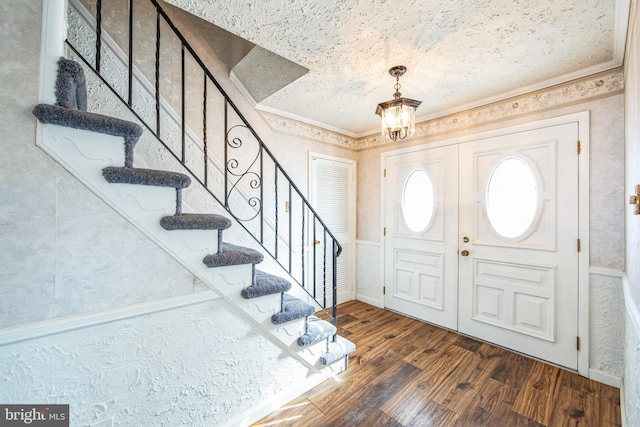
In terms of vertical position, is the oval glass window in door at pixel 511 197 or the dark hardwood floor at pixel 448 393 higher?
the oval glass window in door at pixel 511 197

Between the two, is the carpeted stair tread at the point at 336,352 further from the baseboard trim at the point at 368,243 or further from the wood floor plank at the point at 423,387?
the baseboard trim at the point at 368,243

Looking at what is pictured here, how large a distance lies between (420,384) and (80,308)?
2.27 meters

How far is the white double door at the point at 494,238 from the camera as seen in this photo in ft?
7.14

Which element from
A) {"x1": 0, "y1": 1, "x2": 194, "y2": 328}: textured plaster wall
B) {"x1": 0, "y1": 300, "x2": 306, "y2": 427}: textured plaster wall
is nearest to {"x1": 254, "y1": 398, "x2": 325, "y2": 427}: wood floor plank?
{"x1": 0, "y1": 300, "x2": 306, "y2": 427}: textured plaster wall

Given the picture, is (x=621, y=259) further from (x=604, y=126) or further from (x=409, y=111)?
(x=409, y=111)

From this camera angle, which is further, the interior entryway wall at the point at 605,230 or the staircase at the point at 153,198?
the interior entryway wall at the point at 605,230

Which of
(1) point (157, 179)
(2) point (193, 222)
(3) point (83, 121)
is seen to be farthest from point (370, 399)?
(3) point (83, 121)

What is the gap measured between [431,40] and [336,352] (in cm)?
234

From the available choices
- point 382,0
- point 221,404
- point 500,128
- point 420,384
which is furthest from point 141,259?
point 500,128

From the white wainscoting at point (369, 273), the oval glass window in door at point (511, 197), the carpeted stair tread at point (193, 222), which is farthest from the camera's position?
the white wainscoting at point (369, 273)

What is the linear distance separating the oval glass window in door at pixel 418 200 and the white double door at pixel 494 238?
0.01 meters

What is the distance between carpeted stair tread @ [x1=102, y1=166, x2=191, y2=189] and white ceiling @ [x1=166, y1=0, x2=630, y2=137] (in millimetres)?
965

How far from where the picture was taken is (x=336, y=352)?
1990mm

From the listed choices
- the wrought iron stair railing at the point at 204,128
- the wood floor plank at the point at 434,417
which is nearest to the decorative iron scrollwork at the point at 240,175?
the wrought iron stair railing at the point at 204,128
